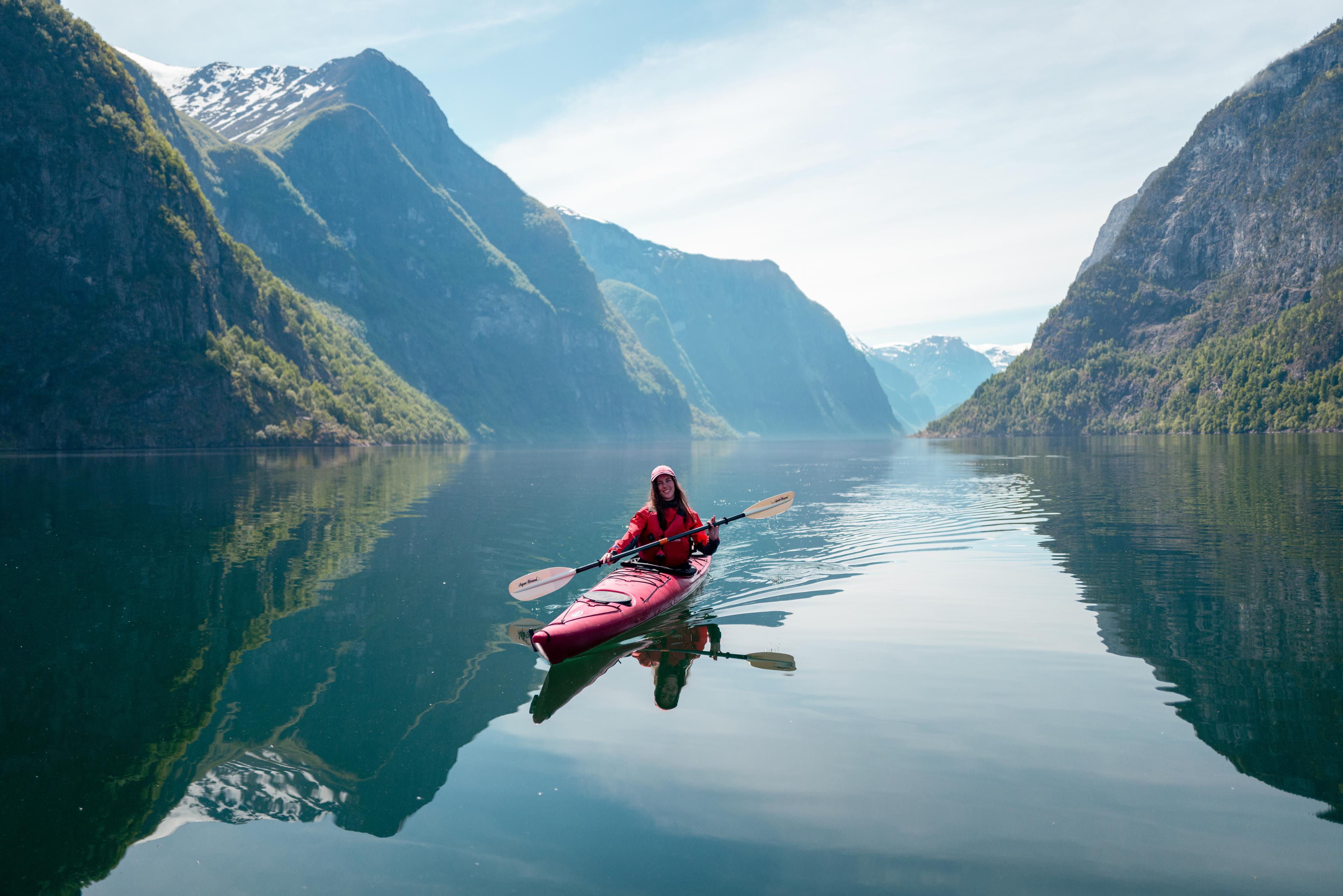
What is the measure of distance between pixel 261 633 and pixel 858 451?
133 m

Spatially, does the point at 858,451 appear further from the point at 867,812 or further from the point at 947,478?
the point at 867,812

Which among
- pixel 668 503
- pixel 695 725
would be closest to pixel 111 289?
pixel 668 503

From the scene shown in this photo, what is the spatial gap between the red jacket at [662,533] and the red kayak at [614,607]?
12.6 inches

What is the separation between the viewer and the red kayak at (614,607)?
14.1 m

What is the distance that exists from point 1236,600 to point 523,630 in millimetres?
15360

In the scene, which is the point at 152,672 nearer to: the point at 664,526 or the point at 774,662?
the point at 664,526

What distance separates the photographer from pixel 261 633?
15805 millimetres

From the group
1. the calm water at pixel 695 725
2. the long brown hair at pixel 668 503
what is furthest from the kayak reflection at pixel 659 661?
the long brown hair at pixel 668 503

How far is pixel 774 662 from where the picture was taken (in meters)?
14.3

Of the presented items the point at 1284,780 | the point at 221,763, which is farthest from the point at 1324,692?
the point at 221,763

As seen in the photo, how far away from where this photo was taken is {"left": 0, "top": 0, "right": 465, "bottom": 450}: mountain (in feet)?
382

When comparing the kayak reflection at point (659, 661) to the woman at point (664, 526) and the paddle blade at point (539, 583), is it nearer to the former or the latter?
the woman at point (664, 526)

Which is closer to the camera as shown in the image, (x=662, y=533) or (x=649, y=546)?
(x=649, y=546)

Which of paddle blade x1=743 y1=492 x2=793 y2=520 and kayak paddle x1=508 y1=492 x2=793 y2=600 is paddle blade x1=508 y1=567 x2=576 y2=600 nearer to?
kayak paddle x1=508 y1=492 x2=793 y2=600
